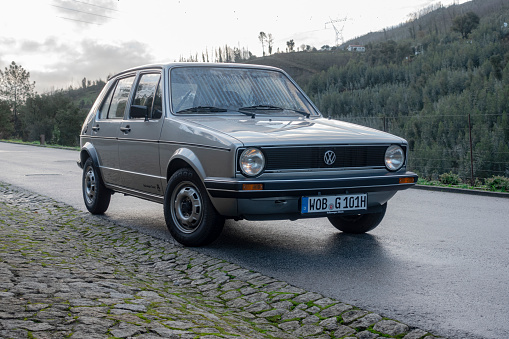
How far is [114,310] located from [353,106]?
480ft

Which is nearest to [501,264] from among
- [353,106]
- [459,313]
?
[459,313]

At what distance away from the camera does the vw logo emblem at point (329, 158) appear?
5496 mm

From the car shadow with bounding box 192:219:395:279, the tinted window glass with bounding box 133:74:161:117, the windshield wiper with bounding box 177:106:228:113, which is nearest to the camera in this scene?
the car shadow with bounding box 192:219:395:279

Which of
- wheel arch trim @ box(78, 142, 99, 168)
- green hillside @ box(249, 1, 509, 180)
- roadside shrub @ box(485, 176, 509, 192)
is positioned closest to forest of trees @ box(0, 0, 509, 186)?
green hillside @ box(249, 1, 509, 180)

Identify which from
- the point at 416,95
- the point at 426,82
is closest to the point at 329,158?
the point at 416,95

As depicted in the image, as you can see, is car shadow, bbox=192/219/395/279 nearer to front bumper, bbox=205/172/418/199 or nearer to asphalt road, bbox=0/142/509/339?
asphalt road, bbox=0/142/509/339

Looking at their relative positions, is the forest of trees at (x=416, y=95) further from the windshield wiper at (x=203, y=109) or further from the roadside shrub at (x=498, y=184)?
the windshield wiper at (x=203, y=109)

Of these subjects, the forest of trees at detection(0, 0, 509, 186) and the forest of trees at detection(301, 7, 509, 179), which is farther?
the forest of trees at detection(301, 7, 509, 179)

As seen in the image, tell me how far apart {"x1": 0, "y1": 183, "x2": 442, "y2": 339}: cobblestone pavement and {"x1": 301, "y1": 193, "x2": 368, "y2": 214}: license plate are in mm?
903

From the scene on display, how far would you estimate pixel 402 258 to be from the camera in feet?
17.9

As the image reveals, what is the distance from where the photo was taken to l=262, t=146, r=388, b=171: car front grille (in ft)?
17.3

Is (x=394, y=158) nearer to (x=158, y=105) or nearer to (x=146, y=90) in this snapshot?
(x=158, y=105)

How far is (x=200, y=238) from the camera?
5738 millimetres

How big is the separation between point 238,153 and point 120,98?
10.3 feet
